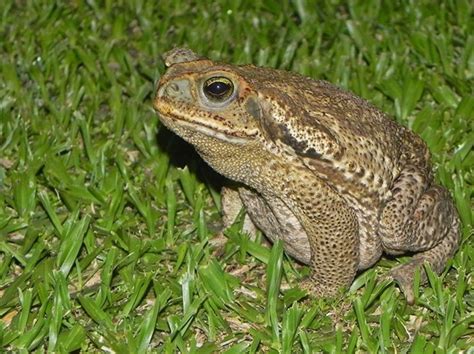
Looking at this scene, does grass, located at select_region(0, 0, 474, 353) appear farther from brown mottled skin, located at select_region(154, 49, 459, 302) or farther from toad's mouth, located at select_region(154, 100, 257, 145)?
toad's mouth, located at select_region(154, 100, 257, 145)

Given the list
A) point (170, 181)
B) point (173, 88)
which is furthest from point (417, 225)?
point (170, 181)

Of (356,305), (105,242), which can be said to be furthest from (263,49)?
(356,305)

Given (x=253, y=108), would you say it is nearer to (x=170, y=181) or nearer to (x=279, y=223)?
(x=279, y=223)

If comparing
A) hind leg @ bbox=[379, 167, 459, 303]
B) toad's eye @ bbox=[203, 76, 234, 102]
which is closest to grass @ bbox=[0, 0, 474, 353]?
hind leg @ bbox=[379, 167, 459, 303]

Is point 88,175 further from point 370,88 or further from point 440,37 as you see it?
point 440,37

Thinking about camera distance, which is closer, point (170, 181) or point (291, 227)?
point (291, 227)

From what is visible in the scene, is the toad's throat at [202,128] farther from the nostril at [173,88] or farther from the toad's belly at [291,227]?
the toad's belly at [291,227]
